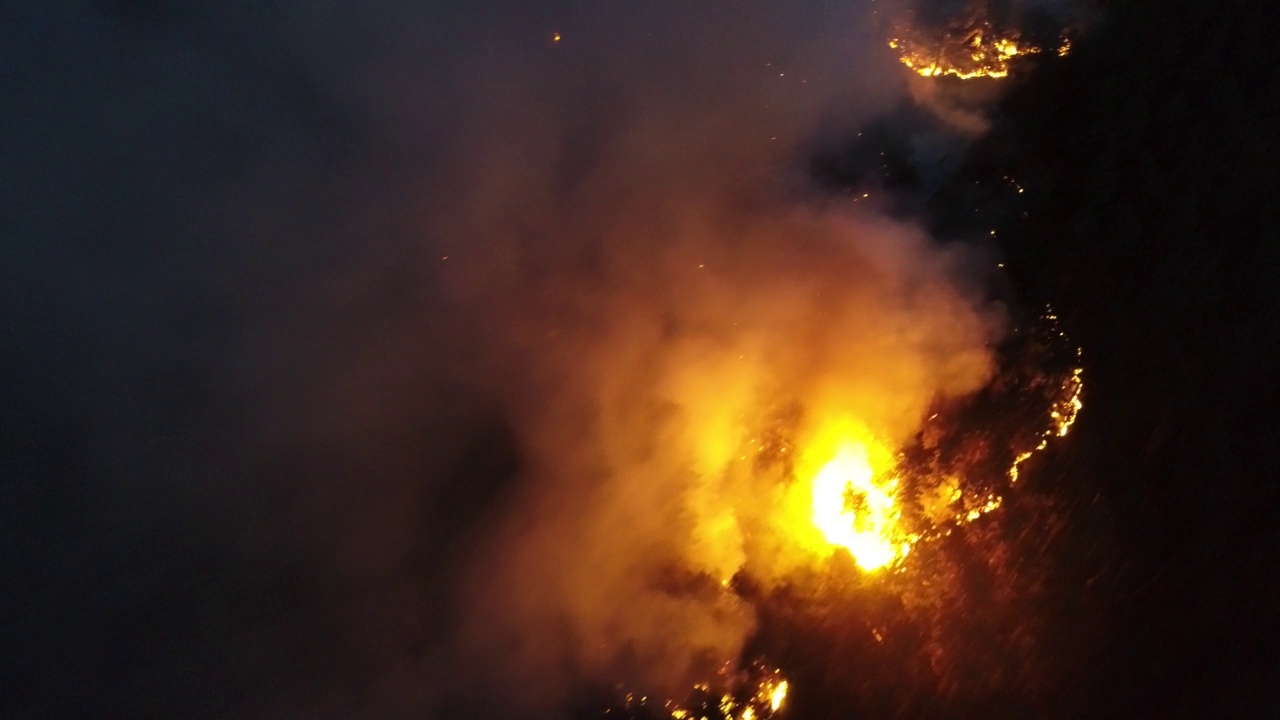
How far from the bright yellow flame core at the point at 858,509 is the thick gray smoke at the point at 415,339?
0.14m

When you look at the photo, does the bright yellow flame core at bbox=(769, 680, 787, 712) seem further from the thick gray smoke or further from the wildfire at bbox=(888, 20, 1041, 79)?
the wildfire at bbox=(888, 20, 1041, 79)

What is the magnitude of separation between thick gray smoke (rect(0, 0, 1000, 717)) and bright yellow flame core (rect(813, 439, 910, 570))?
0.45ft

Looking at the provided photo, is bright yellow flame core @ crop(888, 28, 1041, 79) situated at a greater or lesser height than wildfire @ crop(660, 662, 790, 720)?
greater

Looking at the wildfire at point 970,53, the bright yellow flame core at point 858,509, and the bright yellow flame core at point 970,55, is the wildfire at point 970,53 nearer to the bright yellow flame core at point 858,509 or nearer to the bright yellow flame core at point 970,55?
the bright yellow flame core at point 970,55

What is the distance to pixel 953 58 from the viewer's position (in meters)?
2.75

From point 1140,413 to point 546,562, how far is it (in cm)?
185

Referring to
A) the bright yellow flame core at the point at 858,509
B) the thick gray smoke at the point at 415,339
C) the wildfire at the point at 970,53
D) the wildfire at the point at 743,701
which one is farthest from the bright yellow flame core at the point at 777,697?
the wildfire at the point at 970,53

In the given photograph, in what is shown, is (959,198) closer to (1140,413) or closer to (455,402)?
(1140,413)

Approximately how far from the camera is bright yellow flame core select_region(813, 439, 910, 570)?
252 centimetres

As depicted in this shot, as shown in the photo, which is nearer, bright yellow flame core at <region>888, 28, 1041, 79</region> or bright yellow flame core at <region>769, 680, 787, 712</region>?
bright yellow flame core at <region>769, 680, 787, 712</region>

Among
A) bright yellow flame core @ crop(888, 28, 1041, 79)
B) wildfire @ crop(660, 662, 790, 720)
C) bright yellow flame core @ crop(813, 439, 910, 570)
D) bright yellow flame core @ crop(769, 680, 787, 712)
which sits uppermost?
bright yellow flame core @ crop(888, 28, 1041, 79)

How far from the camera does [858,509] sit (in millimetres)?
2523

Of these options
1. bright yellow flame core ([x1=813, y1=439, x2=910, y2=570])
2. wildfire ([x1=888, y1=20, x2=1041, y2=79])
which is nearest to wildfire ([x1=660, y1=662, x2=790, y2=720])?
bright yellow flame core ([x1=813, y1=439, x2=910, y2=570])

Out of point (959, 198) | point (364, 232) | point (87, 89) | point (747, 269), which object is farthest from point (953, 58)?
point (87, 89)
